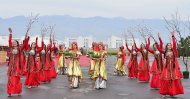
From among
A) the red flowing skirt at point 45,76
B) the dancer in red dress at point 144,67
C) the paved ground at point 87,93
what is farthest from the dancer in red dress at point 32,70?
the dancer in red dress at point 144,67

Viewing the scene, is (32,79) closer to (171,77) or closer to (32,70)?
(32,70)

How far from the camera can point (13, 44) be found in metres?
15.4

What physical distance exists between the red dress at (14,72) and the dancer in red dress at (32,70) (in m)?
2.80

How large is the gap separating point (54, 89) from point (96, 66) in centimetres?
200

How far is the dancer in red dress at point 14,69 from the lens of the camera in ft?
49.6

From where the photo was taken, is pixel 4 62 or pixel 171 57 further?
pixel 4 62

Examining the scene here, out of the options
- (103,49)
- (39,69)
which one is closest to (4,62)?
(39,69)

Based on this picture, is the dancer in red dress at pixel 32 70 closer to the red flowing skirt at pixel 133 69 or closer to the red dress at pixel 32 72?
the red dress at pixel 32 72

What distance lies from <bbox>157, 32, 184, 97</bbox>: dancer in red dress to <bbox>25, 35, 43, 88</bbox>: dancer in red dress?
561 centimetres

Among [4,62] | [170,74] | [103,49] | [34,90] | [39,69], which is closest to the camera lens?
[170,74]

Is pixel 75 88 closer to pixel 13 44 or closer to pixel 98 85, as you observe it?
pixel 98 85

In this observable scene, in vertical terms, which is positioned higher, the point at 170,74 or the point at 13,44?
the point at 13,44

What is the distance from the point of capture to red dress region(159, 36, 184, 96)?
48.9ft

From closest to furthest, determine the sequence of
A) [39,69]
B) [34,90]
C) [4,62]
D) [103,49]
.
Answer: [34,90], [103,49], [39,69], [4,62]
